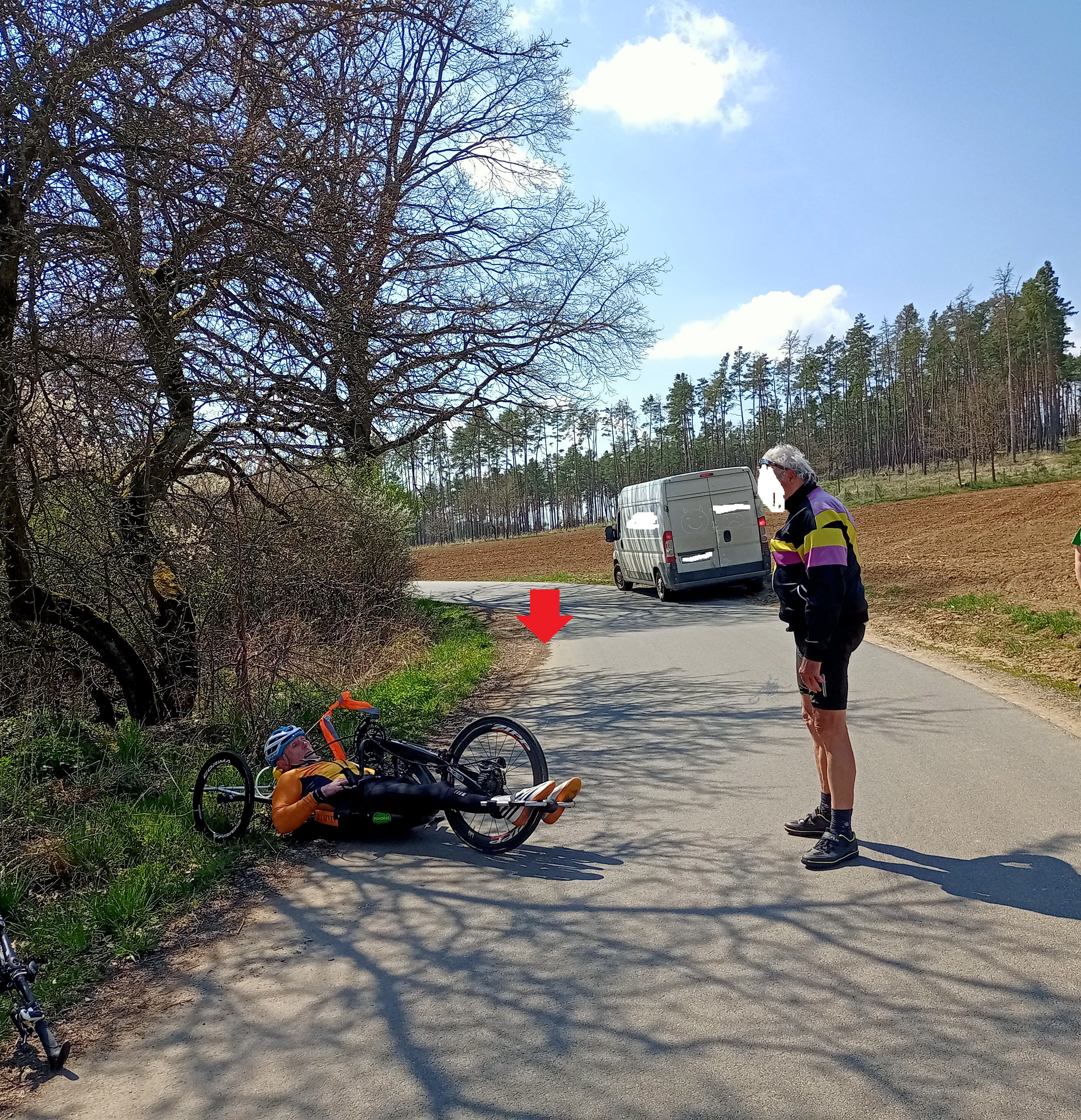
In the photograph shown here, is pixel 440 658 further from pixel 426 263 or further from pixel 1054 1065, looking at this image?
pixel 1054 1065

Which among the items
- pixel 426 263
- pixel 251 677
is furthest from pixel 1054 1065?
pixel 426 263

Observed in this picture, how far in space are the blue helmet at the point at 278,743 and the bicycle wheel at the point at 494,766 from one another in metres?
1.07

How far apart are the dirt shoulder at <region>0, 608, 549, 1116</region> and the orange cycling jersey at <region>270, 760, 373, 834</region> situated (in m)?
0.21

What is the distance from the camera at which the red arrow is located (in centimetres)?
1797

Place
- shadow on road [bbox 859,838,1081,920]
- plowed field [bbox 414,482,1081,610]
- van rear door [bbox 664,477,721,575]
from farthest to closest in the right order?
van rear door [bbox 664,477,721,575] < plowed field [bbox 414,482,1081,610] < shadow on road [bbox 859,838,1081,920]

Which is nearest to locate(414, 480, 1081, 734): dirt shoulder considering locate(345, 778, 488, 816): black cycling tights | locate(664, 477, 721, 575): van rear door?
locate(664, 477, 721, 575): van rear door

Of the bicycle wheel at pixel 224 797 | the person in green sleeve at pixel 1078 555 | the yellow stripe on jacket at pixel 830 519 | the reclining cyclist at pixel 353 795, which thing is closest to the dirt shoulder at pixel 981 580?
the person in green sleeve at pixel 1078 555

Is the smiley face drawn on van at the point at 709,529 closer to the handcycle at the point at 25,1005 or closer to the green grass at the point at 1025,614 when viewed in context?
the green grass at the point at 1025,614

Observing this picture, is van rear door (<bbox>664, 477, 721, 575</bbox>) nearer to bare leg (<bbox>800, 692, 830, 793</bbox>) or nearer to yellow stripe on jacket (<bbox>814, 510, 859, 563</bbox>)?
bare leg (<bbox>800, 692, 830, 793</bbox>)

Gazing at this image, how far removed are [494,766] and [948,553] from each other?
2268 cm

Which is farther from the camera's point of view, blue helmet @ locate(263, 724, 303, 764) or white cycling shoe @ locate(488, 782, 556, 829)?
blue helmet @ locate(263, 724, 303, 764)

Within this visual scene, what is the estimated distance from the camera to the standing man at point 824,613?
4.74m

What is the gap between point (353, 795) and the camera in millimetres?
5559

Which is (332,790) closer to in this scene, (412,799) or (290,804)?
(290,804)
